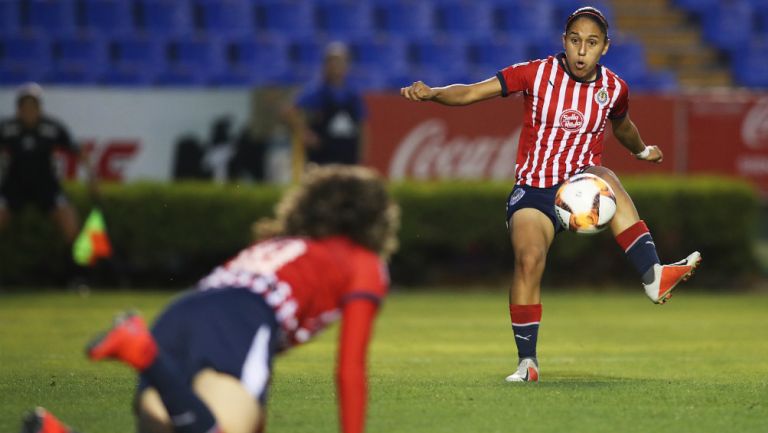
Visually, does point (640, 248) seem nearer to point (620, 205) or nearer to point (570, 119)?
point (620, 205)

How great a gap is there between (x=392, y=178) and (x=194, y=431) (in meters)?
12.5

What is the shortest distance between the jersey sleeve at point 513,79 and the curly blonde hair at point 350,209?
139 inches

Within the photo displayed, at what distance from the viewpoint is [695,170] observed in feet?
58.5

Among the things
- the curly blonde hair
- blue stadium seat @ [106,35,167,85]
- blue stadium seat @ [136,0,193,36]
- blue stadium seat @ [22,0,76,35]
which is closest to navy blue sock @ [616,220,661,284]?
the curly blonde hair

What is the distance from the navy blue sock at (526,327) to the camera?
8.23 metres

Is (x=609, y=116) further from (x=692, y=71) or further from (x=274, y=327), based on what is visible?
(x=692, y=71)

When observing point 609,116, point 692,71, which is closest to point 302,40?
point 692,71

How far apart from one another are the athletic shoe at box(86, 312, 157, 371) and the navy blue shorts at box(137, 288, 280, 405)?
12.4 inches

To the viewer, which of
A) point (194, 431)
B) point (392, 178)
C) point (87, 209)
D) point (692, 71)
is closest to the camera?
point (194, 431)

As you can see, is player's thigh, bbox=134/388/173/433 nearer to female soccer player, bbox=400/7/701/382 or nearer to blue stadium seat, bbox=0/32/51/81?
female soccer player, bbox=400/7/701/382

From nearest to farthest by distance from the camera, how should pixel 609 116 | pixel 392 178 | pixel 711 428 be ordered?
pixel 711 428, pixel 609 116, pixel 392 178

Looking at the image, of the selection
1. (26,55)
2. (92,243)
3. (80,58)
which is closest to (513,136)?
(92,243)

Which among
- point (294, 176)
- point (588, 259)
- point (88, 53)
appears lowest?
point (588, 259)

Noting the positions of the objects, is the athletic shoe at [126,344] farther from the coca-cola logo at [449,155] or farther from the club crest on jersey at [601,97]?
the coca-cola logo at [449,155]
